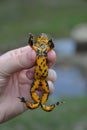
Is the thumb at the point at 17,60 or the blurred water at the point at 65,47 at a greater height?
the blurred water at the point at 65,47

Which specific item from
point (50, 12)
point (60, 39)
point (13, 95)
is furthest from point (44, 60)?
point (50, 12)

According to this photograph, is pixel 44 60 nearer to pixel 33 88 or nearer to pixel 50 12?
pixel 33 88

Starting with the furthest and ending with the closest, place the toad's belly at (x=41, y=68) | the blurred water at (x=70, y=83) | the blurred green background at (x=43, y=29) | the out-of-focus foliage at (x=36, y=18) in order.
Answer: the out-of-focus foliage at (x=36, y=18)
the blurred water at (x=70, y=83)
the blurred green background at (x=43, y=29)
the toad's belly at (x=41, y=68)

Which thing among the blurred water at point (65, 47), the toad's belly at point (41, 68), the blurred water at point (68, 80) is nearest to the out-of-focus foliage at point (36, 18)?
the blurred water at point (65, 47)

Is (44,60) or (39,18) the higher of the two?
(39,18)

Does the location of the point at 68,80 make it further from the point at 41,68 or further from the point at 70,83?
the point at 41,68

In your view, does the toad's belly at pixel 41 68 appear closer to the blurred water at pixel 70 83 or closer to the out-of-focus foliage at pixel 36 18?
the blurred water at pixel 70 83
